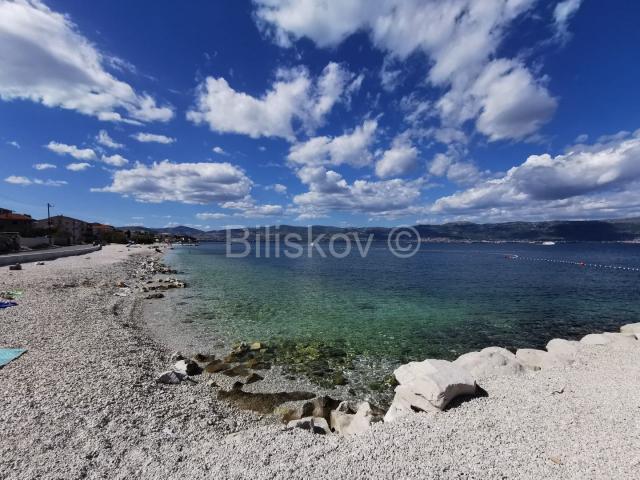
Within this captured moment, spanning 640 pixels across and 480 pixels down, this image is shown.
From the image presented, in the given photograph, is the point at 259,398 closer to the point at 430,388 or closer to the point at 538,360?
the point at 430,388

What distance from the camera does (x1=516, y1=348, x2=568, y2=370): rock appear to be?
12.9 metres

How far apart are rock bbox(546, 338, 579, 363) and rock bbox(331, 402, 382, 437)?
394 inches

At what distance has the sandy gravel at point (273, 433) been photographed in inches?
257

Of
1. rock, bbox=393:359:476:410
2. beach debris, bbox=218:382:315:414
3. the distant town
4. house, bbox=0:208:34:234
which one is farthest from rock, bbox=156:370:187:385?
house, bbox=0:208:34:234

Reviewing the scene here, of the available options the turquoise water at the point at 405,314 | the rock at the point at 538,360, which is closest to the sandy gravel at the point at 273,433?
the rock at the point at 538,360

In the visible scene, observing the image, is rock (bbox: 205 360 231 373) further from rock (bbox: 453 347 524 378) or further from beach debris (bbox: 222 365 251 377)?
rock (bbox: 453 347 524 378)

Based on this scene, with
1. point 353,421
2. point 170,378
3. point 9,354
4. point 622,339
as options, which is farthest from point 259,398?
point 622,339

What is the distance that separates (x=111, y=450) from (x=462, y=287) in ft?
137

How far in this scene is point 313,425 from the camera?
28.7ft

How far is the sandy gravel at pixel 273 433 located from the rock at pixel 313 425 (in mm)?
443

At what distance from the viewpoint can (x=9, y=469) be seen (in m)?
6.36

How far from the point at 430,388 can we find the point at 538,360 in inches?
295

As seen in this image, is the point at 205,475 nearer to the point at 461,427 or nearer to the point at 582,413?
the point at 461,427

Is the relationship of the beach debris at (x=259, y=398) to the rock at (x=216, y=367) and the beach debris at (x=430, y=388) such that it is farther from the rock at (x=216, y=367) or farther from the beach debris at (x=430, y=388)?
the beach debris at (x=430, y=388)
